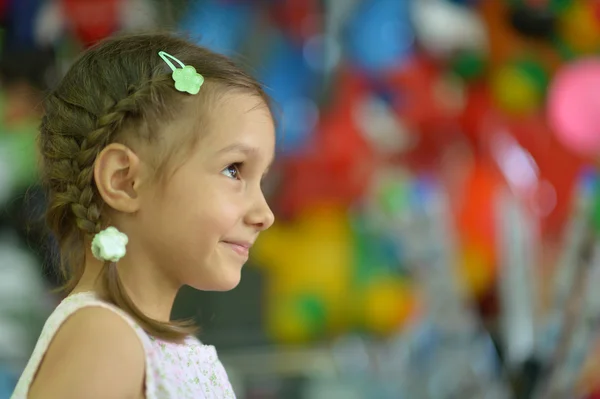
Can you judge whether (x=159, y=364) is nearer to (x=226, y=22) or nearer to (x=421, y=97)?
(x=226, y=22)

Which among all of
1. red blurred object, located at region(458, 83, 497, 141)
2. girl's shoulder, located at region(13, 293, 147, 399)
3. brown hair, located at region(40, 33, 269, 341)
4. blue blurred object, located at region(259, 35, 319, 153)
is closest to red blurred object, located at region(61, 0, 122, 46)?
blue blurred object, located at region(259, 35, 319, 153)

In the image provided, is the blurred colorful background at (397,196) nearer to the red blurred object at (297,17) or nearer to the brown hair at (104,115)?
the red blurred object at (297,17)

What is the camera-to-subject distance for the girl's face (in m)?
0.64

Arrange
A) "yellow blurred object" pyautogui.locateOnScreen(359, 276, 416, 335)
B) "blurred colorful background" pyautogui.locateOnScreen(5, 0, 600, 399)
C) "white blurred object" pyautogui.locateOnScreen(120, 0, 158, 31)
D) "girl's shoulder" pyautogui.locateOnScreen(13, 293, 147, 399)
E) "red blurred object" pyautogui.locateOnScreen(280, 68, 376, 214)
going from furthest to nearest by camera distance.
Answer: "yellow blurred object" pyautogui.locateOnScreen(359, 276, 416, 335) < "red blurred object" pyautogui.locateOnScreen(280, 68, 376, 214) < "blurred colorful background" pyautogui.locateOnScreen(5, 0, 600, 399) < "white blurred object" pyautogui.locateOnScreen(120, 0, 158, 31) < "girl's shoulder" pyautogui.locateOnScreen(13, 293, 147, 399)

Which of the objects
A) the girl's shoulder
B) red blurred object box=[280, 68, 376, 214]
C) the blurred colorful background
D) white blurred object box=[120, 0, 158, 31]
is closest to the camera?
the girl's shoulder

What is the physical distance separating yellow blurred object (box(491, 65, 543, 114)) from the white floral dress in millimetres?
1075

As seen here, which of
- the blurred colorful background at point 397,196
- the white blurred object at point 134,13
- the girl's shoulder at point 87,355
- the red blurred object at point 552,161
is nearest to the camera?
the girl's shoulder at point 87,355

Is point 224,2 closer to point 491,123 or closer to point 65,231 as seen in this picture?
point 491,123

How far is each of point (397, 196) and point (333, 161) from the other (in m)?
0.13

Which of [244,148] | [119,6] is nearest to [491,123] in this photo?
[119,6]

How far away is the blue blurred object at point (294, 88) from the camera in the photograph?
1.63m

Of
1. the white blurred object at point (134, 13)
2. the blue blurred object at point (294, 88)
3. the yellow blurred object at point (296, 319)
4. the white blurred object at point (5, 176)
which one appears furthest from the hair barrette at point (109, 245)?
the yellow blurred object at point (296, 319)

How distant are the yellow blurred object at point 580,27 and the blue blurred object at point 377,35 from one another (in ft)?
0.88

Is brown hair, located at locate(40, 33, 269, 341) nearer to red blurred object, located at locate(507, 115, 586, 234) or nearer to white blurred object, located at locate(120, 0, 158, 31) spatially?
white blurred object, located at locate(120, 0, 158, 31)
